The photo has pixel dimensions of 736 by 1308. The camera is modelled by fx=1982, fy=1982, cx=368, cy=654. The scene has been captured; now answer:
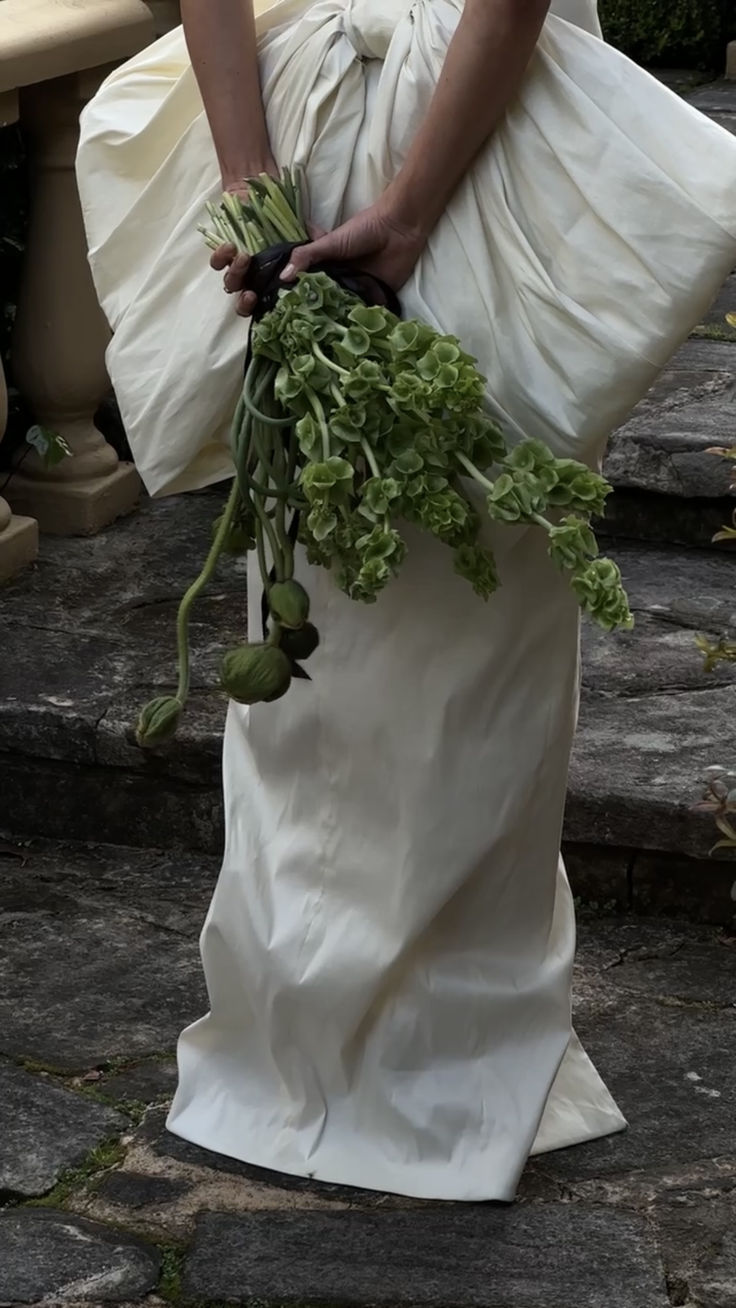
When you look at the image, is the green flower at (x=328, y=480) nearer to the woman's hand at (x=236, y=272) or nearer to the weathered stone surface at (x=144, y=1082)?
the woman's hand at (x=236, y=272)

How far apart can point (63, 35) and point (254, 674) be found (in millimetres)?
2229

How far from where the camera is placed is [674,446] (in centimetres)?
402

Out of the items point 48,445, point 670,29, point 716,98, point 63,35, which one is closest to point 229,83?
point 63,35

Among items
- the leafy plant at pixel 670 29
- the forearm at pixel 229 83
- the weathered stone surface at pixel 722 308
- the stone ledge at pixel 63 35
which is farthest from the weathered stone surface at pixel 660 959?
the leafy plant at pixel 670 29

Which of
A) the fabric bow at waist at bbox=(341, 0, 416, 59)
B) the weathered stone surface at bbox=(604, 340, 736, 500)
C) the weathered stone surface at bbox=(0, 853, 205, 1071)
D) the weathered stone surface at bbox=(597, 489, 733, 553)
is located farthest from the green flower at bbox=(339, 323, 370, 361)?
the weathered stone surface at bbox=(597, 489, 733, 553)

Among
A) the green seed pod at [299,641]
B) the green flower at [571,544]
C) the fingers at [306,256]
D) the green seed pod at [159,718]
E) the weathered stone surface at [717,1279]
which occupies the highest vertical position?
the fingers at [306,256]

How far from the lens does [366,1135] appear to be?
241cm

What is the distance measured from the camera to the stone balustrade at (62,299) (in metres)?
3.88

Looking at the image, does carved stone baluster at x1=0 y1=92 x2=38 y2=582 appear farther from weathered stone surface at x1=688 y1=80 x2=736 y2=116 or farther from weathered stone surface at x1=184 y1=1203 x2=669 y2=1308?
weathered stone surface at x1=688 y1=80 x2=736 y2=116

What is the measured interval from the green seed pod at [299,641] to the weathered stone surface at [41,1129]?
2.54 feet

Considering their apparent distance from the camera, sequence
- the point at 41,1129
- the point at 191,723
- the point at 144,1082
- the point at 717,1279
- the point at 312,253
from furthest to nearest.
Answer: the point at 191,723, the point at 144,1082, the point at 41,1129, the point at 717,1279, the point at 312,253

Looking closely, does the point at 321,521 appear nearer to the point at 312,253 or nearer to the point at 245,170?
the point at 312,253

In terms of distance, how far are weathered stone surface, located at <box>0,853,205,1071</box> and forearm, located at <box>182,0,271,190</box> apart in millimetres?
1216

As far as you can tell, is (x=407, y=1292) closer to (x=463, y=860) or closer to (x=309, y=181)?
(x=463, y=860)
